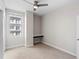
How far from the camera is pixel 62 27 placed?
3.71m

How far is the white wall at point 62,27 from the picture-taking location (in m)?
3.19

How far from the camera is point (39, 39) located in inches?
216

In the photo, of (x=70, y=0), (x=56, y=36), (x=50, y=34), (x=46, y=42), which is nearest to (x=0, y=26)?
(x=70, y=0)

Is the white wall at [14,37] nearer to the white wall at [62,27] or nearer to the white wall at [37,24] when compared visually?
the white wall at [37,24]

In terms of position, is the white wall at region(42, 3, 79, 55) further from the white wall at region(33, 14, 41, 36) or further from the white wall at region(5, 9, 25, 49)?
the white wall at region(5, 9, 25, 49)

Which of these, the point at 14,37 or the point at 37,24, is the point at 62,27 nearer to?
the point at 37,24

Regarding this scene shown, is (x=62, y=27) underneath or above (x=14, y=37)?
above

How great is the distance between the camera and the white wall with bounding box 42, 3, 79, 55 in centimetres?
319

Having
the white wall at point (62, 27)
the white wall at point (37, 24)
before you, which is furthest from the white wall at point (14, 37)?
the white wall at point (62, 27)

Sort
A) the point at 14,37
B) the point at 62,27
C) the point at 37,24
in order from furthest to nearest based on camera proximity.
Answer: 1. the point at 37,24
2. the point at 14,37
3. the point at 62,27

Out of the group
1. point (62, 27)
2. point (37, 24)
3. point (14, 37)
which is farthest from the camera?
point (37, 24)

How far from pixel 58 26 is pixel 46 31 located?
50.0 inches

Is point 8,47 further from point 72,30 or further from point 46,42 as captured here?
point 72,30

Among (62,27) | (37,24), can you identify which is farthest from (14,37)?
(62,27)
